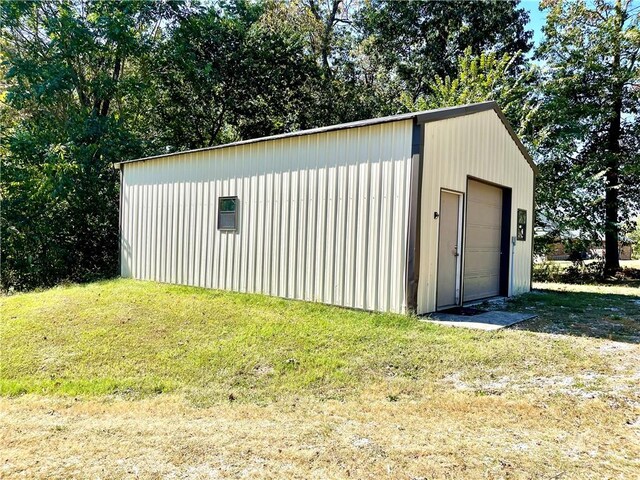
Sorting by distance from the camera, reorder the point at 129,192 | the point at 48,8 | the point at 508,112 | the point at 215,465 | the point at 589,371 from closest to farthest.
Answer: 1. the point at 215,465
2. the point at 589,371
3. the point at 129,192
4. the point at 48,8
5. the point at 508,112

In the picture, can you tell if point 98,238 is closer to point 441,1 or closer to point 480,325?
point 480,325

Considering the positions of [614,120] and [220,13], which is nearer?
[614,120]

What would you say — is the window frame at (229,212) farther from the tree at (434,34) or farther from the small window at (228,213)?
the tree at (434,34)

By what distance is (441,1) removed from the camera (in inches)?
764

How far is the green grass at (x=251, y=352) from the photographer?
14.5 ft

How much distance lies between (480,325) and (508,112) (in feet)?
36.5

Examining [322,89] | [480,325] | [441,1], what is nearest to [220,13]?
[322,89]

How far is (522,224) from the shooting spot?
1000cm

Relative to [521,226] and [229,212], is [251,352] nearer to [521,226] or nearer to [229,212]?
[229,212]

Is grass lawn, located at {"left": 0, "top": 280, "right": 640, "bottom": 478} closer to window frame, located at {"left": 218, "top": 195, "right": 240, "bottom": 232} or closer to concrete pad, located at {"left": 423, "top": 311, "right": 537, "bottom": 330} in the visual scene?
concrete pad, located at {"left": 423, "top": 311, "right": 537, "bottom": 330}

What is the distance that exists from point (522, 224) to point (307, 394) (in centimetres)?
760

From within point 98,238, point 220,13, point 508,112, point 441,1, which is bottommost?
point 98,238

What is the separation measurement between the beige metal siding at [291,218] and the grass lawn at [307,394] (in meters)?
0.57

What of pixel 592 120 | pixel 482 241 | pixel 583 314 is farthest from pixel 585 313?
pixel 592 120
